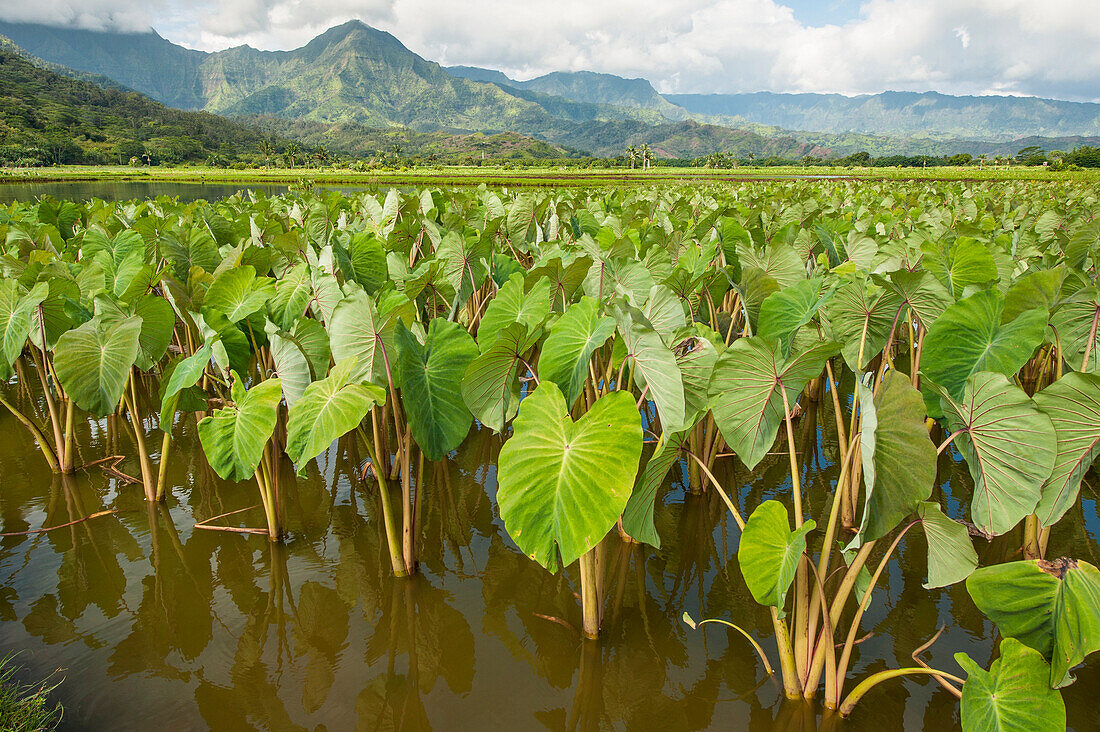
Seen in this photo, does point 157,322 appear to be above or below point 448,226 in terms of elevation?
below

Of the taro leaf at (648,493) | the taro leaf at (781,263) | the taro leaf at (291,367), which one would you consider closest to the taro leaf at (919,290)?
the taro leaf at (781,263)

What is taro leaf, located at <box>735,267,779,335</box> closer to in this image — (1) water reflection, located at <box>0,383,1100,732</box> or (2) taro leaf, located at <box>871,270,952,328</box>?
(2) taro leaf, located at <box>871,270,952,328</box>

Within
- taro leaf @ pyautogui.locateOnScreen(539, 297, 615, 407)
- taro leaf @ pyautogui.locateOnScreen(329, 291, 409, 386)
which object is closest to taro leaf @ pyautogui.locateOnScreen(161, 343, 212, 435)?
taro leaf @ pyautogui.locateOnScreen(329, 291, 409, 386)

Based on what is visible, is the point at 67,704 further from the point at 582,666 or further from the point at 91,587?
the point at 582,666

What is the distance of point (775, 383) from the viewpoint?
169 cm

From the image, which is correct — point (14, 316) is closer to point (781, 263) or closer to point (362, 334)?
point (362, 334)

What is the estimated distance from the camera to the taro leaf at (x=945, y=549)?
4.64ft

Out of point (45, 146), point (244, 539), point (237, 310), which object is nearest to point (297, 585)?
point (244, 539)

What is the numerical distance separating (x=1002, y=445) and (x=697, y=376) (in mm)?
797

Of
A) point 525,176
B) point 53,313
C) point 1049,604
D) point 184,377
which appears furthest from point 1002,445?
point 525,176

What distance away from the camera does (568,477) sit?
1.57m

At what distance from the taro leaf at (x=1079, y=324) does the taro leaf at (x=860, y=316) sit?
23.5 inches

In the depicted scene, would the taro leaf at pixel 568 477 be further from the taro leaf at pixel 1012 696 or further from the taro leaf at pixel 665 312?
the taro leaf at pixel 1012 696

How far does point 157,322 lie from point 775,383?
2728mm
